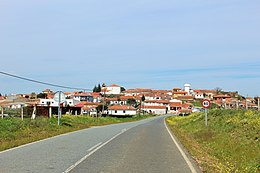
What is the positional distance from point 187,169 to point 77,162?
11.1ft

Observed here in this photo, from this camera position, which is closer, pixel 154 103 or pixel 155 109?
pixel 155 109

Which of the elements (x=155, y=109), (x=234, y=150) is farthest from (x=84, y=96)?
(x=234, y=150)

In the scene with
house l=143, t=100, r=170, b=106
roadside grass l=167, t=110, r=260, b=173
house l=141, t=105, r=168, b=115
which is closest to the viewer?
roadside grass l=167, t=110, r=260, b=173

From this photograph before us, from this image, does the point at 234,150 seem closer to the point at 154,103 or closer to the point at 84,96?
the point at 154,103

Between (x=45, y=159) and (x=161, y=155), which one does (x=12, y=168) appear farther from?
(x=161, y=155)

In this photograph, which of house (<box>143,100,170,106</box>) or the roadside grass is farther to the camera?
house (<box>143,100,170,106</box>)

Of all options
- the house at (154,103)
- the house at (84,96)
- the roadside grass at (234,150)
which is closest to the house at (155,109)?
the house at (154,103)

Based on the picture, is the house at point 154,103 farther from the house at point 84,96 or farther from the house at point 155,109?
the house at point 84,96

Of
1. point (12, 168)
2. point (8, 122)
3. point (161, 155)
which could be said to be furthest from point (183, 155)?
point (8, 122)

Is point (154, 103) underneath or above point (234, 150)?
above

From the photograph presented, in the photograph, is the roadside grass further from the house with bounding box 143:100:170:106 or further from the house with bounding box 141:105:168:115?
the house with bounding box 143:100:170:106

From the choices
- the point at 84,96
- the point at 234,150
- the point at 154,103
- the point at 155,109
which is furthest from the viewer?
the point at 154,103

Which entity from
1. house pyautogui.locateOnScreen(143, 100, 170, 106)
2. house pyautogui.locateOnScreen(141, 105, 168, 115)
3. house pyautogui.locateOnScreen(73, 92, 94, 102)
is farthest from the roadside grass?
house pyautogui.locateOnScreen(73, 92, 94, 102)

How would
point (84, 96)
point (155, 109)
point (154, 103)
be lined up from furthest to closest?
1. point (154, 103)
2. point (84, 96)
3. point (155, 109)
